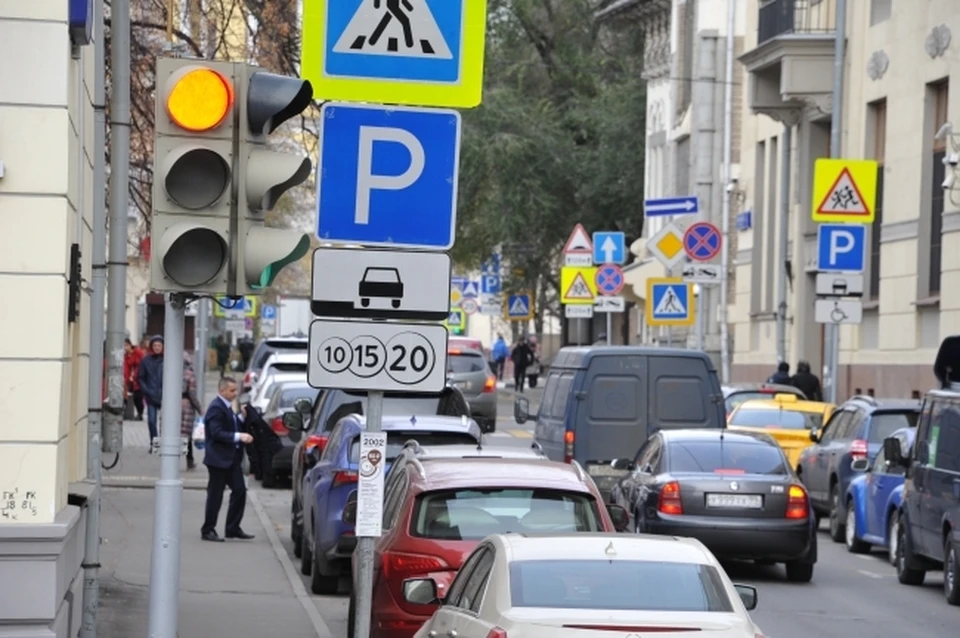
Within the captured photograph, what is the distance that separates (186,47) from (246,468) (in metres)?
15.4

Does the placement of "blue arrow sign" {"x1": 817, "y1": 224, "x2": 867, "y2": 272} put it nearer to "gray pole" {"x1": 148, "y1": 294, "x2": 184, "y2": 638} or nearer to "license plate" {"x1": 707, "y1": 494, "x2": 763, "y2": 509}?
"license plate" {"x1": 707, "y1": 494, "x2": 763, "y2": 509}

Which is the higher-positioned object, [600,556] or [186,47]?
[186,47]

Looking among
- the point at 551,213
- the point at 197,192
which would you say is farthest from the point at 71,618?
the point at 551,213

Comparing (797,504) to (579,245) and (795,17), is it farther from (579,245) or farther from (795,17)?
(795,17)

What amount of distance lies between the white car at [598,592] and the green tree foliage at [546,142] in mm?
47930

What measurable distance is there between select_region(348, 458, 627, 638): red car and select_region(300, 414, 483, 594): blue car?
4.64 m

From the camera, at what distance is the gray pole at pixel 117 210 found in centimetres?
1249

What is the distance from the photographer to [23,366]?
9.55 meters

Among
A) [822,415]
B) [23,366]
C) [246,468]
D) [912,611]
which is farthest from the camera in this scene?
[246,468]

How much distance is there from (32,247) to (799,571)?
37.4 ft

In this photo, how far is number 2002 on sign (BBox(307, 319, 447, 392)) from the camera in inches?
355

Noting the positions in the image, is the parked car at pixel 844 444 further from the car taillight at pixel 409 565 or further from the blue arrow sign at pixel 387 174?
the blue arrow sign at pixel 387 174

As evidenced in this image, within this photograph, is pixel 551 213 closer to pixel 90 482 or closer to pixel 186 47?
pixel 186 47

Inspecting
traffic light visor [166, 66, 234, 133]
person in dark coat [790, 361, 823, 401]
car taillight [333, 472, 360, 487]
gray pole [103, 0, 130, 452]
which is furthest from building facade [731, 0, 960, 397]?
traffic light visor [166, 66, 234, 133]
